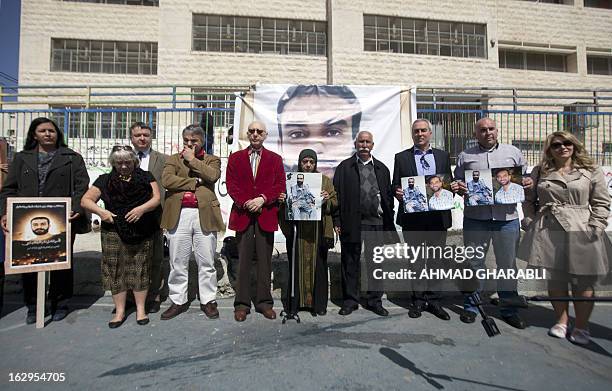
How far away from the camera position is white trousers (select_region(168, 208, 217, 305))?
11.7 feet

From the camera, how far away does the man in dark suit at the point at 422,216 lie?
3.58 m

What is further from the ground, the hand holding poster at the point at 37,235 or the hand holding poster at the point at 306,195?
the hand holding poster at the point at 306,195

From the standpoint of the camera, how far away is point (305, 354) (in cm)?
272

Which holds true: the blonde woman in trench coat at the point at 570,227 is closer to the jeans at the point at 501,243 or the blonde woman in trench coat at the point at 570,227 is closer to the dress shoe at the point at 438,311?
the jeans at the point at 501,243

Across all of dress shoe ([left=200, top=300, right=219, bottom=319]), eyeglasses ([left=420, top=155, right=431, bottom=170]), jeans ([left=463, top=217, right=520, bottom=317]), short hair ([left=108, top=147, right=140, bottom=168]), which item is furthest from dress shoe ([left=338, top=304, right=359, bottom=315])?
short hair ([left=108, top=147, right=140, bottom=168])

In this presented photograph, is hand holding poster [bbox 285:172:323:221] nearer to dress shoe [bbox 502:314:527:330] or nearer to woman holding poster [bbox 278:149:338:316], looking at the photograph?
woman holding poster [bbox 278:149:338:316]

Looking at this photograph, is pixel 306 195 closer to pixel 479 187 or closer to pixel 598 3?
pixel 479 187

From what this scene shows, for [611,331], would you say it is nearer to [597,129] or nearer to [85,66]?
[597,129]

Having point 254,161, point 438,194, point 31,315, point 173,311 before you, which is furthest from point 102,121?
point 438,194

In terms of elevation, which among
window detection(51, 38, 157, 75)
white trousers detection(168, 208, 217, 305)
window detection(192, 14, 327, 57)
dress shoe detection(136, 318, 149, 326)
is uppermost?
window detection(192, 14, 327, 57)

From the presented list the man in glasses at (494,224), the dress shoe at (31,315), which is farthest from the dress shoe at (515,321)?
the dress shoe at (31,315)

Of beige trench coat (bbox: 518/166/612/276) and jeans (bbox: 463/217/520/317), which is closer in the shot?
beige trench coat (bbox: 518/166/612/276)

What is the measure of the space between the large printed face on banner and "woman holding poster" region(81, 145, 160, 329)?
2711 millimetres

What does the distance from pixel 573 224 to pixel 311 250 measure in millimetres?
2498
